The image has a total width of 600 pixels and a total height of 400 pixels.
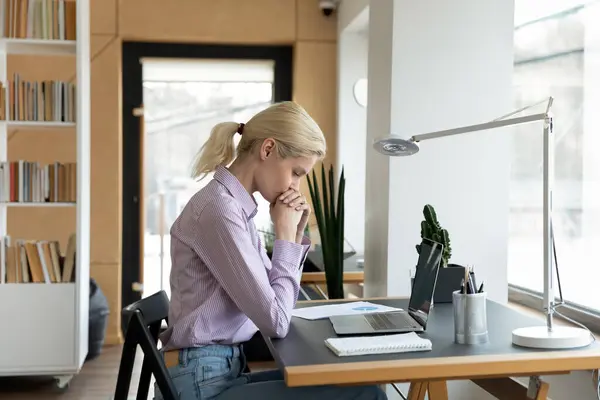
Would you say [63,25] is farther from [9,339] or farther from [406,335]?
[406,335]

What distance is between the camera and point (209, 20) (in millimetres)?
5516

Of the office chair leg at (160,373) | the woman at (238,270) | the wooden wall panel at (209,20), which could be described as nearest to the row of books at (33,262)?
the wooden wall panel at (209,20)

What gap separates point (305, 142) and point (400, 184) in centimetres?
124

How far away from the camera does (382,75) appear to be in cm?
341

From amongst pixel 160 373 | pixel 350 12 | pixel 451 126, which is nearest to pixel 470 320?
pixel 160 373

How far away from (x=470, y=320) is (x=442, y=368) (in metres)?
0.26

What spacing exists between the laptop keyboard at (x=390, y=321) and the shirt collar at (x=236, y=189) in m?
0.49

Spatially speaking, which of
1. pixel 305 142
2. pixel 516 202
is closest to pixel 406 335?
pixel 305 142

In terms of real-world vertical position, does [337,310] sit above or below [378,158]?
below

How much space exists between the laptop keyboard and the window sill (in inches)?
48.0

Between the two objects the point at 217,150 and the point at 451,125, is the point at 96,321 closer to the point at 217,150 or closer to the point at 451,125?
the point at 451,125

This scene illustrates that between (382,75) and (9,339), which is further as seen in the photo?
(9,339)

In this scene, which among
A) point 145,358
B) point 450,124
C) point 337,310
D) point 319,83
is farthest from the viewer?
point 319,83

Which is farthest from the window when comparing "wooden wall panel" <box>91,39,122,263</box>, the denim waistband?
"wooden wall panel" <box>91,39,122,263</box>
